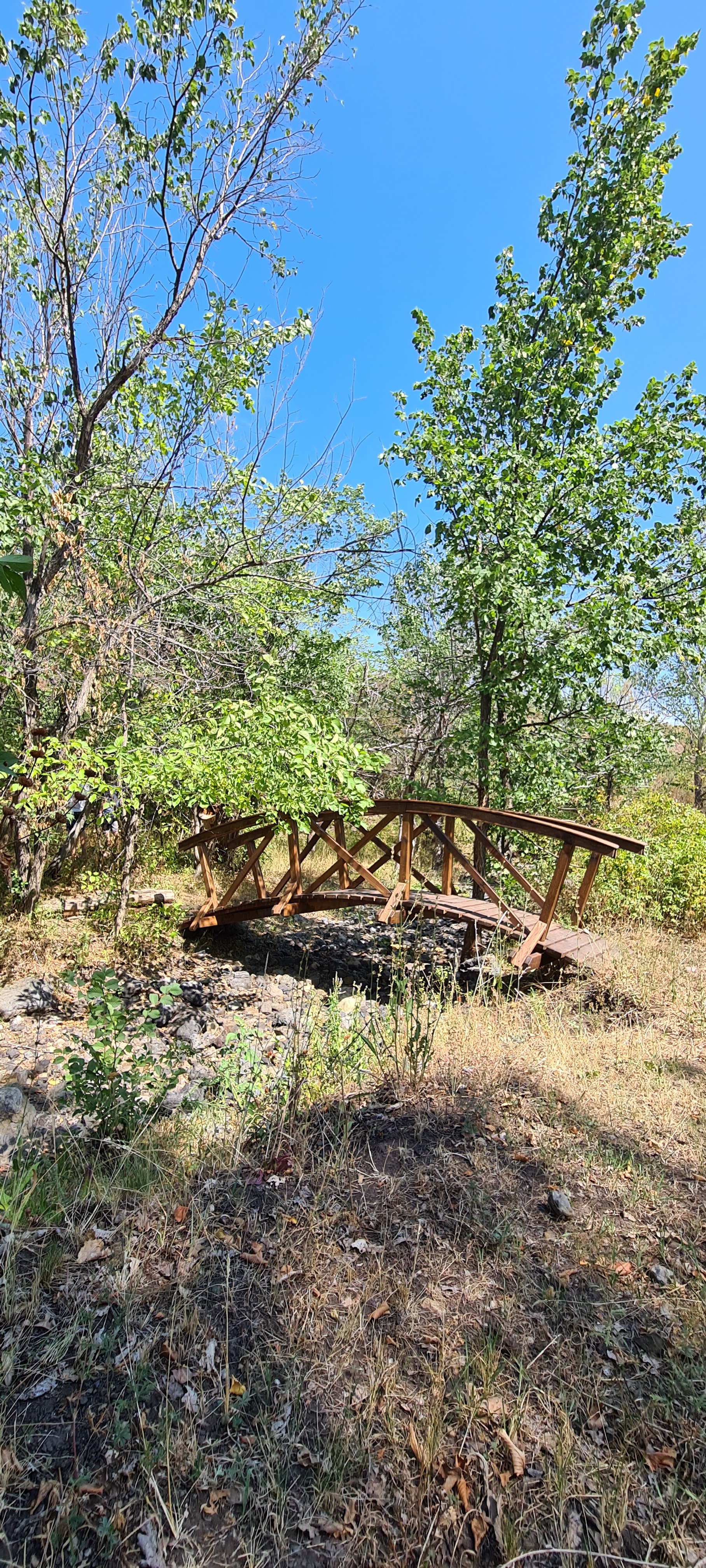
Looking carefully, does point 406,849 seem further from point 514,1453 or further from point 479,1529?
point 479,1529

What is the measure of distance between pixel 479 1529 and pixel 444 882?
601 cm

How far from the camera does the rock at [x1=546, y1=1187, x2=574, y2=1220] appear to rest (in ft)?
7.53

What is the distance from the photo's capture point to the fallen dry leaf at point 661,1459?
1482 millimetres

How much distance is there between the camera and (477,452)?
284 inches

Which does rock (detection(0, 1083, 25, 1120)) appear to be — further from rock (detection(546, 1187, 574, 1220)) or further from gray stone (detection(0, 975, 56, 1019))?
rock (detection(546, 1187, 574, 1220))

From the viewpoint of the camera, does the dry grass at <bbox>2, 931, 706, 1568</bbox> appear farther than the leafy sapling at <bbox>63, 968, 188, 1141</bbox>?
No

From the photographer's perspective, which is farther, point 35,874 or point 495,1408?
point 35,874

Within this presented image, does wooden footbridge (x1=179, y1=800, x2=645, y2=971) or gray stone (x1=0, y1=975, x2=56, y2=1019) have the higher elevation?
wooden footbridge (x1=179, y1=800, x2=645, y2=971)

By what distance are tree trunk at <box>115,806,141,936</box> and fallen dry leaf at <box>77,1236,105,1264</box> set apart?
522 centimetres

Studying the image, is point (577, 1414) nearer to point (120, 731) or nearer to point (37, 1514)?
point (37, 1514)

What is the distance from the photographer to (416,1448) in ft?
5.03

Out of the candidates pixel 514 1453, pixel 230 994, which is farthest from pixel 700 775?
pixel 514 1453

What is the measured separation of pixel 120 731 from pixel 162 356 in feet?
12.2

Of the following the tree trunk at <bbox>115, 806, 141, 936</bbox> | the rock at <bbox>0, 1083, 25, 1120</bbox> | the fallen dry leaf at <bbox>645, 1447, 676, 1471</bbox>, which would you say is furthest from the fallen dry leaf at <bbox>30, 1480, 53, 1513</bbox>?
the tree trunk at <bbox>115, 806, 141, 936</bbox>
